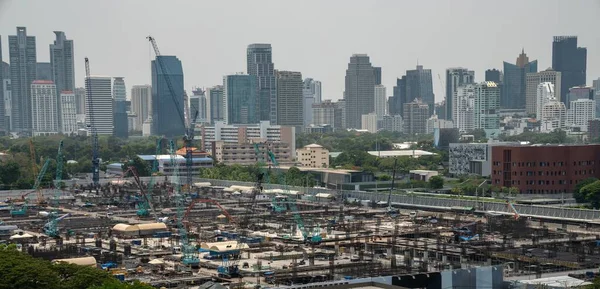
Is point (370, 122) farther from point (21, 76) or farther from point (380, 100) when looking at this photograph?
point (21, 76)

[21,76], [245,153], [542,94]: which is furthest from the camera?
[21,76]

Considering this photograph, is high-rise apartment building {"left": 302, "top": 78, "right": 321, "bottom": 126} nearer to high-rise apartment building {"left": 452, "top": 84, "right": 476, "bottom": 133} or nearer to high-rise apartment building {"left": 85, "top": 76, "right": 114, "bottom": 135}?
high-rise apartment building {"left": 452, "top": 84, "right": 476, "bottom": 133}

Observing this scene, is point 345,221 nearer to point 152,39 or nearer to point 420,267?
point 420,267

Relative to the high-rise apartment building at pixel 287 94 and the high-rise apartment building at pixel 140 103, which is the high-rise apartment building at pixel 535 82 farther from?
the high-rise apartment building at pixel 140 103

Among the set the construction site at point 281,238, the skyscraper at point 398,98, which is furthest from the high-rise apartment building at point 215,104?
the construction site at point 281,238

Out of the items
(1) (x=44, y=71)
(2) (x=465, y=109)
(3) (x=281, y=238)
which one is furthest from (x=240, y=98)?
(3) (x=281, y=238)
